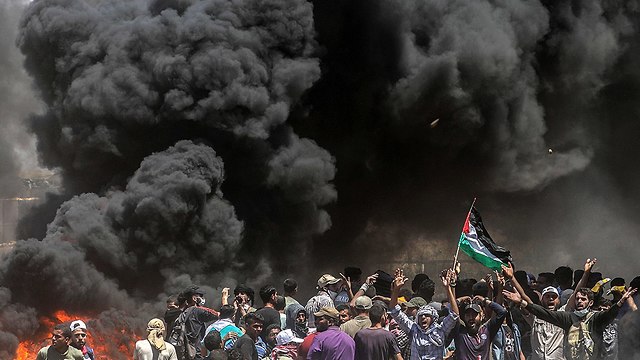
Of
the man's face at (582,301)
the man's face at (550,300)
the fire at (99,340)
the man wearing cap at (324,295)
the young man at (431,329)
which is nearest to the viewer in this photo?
the young man at (431,329)

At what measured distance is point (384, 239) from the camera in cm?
2888

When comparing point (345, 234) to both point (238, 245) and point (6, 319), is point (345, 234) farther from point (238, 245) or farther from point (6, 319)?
point (6, 319)

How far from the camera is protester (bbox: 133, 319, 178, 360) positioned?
11.3 m

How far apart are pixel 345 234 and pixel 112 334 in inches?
440

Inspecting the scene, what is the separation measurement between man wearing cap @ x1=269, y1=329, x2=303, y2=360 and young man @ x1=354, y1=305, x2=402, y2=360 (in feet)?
3.20

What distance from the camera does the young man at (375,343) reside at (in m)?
10.3

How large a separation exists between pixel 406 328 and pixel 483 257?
8.40 ft

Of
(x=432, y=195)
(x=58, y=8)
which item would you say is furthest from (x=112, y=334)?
(x=432, y=195)

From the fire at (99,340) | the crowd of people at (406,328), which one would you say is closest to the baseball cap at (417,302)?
the crowd of people at (406,328)

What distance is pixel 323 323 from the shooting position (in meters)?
10.2

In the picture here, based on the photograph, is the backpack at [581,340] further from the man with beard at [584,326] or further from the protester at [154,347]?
the protester at [154,347]

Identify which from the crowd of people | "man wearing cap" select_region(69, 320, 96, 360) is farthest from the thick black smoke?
"man wearing cap" select_region(69, 320, 96, 360)

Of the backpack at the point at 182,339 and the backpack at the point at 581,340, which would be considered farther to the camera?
the backpack at the point at 182,339

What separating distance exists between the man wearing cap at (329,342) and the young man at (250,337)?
996mm
